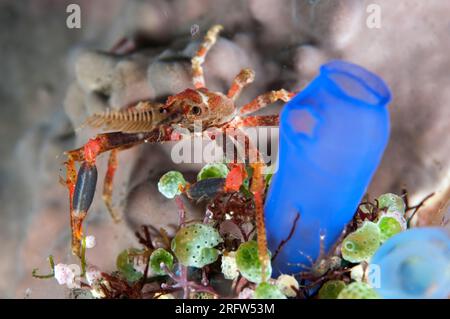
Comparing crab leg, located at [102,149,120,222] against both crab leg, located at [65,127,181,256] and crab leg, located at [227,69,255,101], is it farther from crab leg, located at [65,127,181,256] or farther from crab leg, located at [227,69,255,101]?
crab leg, located at [227,69,255,101]

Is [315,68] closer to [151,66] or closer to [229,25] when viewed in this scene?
[229,25]

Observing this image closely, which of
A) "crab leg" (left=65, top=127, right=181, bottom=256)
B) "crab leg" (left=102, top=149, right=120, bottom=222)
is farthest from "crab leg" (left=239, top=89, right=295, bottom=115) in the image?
"crab leg" (left=102, top=149, right=120, bottom=222)

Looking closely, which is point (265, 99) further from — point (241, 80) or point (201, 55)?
point (201, 55)

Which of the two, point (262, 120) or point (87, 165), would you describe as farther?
point (262, 120)

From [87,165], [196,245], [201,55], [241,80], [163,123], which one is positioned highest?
[201,55]

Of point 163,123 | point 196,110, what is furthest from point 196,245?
point 196,110

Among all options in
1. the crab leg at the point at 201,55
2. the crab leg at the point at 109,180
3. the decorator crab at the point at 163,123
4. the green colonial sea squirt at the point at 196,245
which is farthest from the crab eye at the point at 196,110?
the green colonial sea squirt at the point at 196,245

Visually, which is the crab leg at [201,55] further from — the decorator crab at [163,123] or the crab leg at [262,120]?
the crab leg at [262,120]
